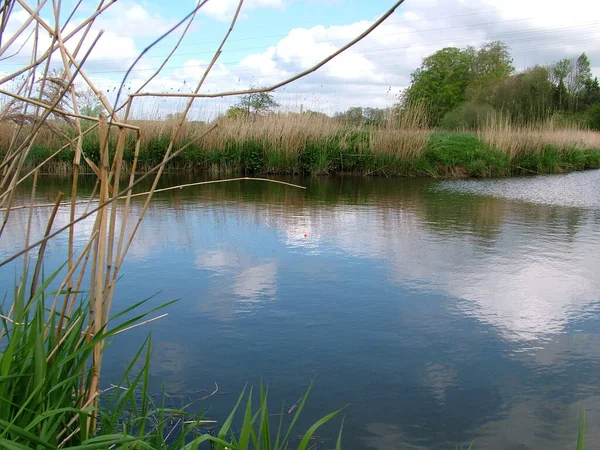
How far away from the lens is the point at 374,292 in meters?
3.12

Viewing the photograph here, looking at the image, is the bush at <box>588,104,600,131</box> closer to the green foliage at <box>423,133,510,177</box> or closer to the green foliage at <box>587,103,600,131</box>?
the green foliage at <box>587,103,600,131</box>

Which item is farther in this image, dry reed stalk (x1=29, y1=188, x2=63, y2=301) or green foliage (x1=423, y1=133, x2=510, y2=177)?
green foliage (x1=423, y1=133, x2=510, y2=177)

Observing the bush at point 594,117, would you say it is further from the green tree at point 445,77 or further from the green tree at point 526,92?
the green tree at point 445,77

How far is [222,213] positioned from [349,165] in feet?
19.3

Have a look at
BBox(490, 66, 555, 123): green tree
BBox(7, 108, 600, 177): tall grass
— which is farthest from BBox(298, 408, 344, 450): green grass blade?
BBox(490, 66, 555, 123): green tree

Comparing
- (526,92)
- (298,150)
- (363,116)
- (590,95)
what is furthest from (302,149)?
(590,95)

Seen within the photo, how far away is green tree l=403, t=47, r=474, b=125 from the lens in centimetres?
4462

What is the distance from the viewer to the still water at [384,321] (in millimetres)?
1938

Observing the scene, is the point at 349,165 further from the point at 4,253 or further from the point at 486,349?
the point at 486,349

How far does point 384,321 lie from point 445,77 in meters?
46.9

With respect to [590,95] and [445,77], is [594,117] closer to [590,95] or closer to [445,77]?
[590,95]

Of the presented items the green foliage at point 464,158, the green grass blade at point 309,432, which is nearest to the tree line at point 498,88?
the green foliage at point 464,158

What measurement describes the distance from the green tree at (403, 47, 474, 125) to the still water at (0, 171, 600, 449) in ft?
133

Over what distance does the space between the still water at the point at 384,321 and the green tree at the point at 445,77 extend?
133 ft
